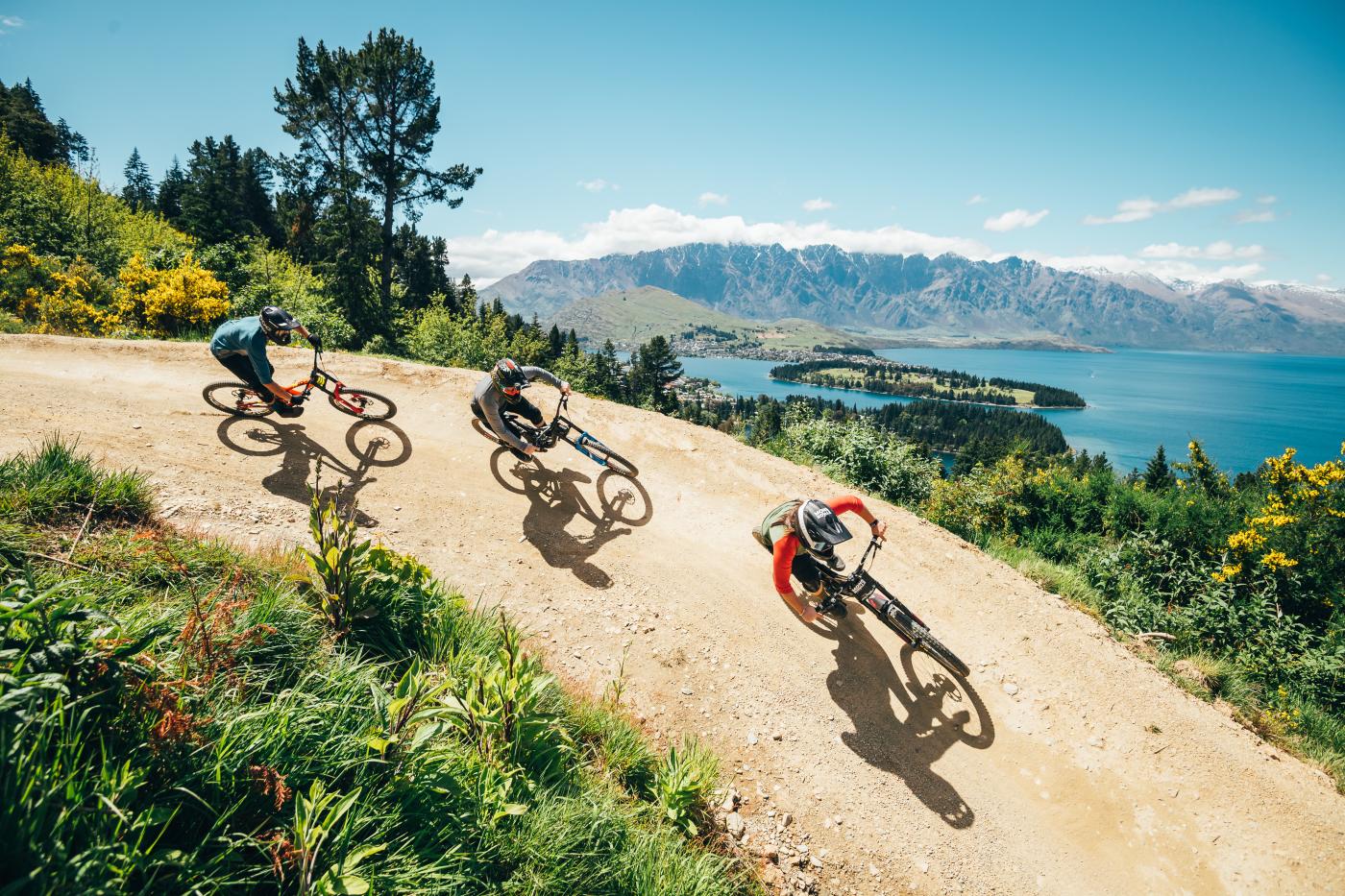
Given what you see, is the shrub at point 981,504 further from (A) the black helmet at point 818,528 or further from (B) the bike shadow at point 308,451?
(B) the bike shadow at point 308,451

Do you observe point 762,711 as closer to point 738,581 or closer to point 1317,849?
point 738,581

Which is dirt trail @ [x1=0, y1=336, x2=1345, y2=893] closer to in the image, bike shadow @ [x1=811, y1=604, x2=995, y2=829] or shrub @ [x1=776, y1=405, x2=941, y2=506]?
bike shadow @ [x1=811, y1=604, x2=995, y2=829]

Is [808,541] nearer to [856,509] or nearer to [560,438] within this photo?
[856,509]

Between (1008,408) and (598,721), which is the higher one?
(598,721)

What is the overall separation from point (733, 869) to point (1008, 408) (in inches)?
8532

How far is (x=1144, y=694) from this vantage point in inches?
281

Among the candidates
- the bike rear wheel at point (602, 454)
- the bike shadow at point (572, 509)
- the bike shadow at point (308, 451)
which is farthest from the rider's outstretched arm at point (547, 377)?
the bike shadow at point (308, 451)

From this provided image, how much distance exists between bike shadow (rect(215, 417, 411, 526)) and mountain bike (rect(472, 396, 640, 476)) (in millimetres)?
1873

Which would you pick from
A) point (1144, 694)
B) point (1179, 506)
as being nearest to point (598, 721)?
point (1144, 694)

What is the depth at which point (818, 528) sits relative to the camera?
6523 millimetres

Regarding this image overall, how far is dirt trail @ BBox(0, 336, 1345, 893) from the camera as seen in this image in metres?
5.52

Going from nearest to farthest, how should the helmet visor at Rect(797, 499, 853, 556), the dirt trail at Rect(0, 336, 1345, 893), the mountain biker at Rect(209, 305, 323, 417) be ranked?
the dirt trail at Rect(0, 336, 1345, 893) → the helmet visor at Rect(797, 499, 853, 556) → the mountain biker at Rect(209, 305, 323, 417)

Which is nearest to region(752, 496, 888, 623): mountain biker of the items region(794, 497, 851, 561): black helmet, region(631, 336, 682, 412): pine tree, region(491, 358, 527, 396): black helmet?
region(794, 497, 851, 561): black helmet

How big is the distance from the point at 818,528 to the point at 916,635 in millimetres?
2066
